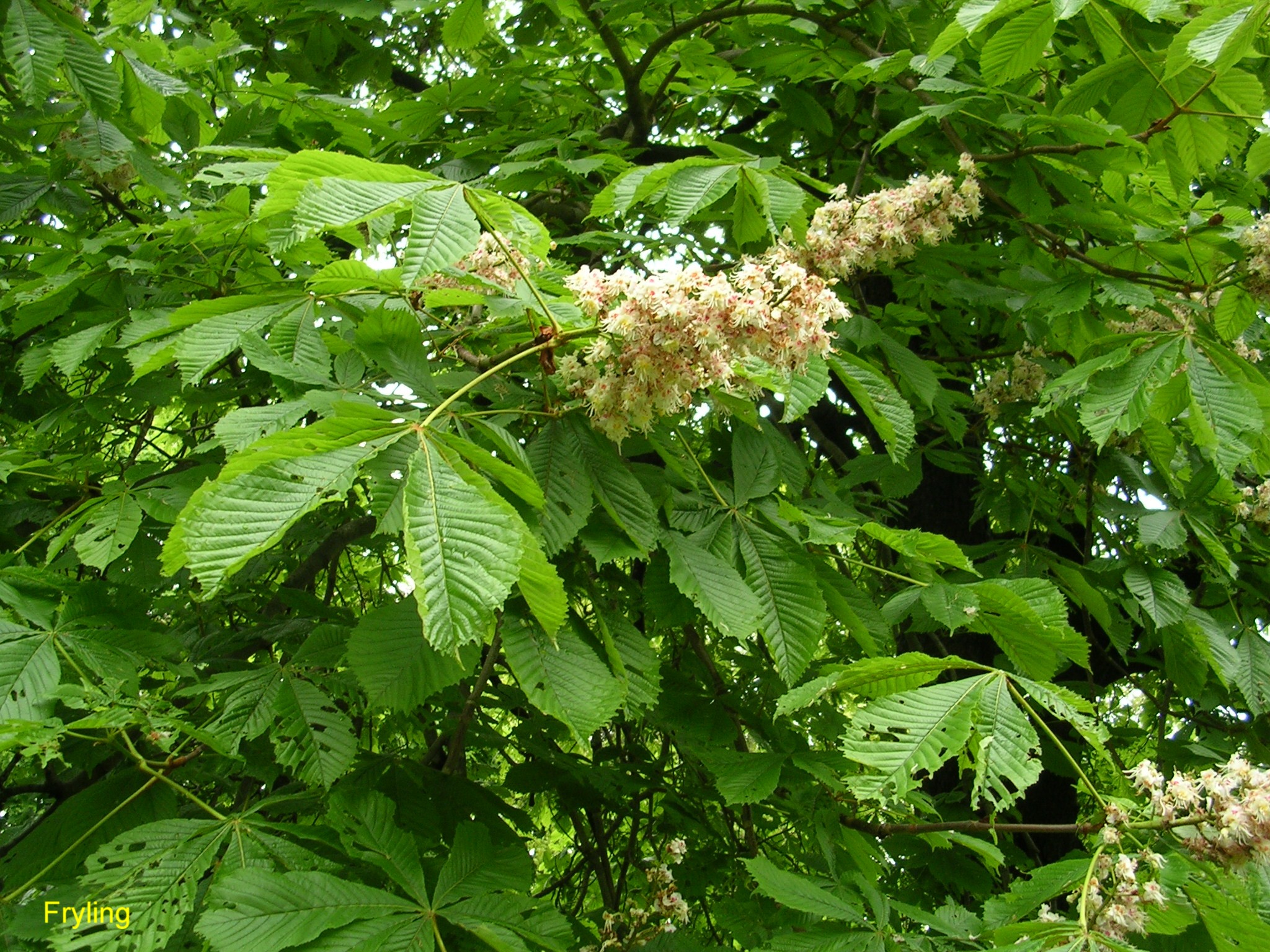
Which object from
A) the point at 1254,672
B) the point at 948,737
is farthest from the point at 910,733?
the point at 1254,672

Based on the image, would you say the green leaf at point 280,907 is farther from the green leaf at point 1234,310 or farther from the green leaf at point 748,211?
the green leaf at point 1234,310

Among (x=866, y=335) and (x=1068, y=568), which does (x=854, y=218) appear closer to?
(x=866, y=335)

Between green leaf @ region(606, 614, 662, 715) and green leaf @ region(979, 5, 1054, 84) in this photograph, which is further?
green leaf @ region(979, 5, 1054, 84)

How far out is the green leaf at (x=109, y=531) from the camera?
6.59ft

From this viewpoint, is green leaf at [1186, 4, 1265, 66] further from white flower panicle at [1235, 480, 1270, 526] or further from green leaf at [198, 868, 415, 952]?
green leaf at [198, 868, 415, 952]

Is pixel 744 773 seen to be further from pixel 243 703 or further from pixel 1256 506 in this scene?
pixel 1256 506

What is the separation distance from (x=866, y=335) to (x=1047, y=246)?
2.85ft

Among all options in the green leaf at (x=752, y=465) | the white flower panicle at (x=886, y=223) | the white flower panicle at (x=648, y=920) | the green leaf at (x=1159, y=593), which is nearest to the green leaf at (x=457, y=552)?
the green leaf at (x=752, y=465)

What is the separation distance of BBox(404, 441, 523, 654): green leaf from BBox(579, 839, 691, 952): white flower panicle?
1.46 meters

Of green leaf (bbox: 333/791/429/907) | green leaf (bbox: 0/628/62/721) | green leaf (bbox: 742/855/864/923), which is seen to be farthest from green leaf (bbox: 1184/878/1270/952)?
green leaf (bbox: 0/628/62/721)

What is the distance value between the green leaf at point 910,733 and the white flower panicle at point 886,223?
1.08 m

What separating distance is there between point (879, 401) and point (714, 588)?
69cm

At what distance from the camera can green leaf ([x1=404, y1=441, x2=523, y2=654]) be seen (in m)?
1.10

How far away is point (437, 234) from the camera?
53.4 inches
